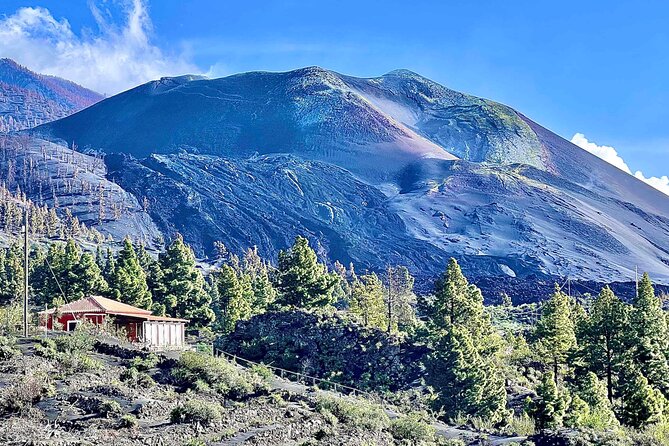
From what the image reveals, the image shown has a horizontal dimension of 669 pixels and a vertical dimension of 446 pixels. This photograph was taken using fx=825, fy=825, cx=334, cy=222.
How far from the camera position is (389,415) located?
39719mm

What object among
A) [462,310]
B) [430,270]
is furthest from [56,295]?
[430,270]

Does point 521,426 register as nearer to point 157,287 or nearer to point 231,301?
point 231,301

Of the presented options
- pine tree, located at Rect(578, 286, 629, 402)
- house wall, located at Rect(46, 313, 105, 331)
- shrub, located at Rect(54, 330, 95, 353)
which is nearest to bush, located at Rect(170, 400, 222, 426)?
shrub, located at Rect(54, 330, 95, 353)

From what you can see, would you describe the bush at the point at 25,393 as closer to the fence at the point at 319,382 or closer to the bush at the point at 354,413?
the bush at the point at 354,413

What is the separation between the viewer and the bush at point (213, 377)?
37281mm

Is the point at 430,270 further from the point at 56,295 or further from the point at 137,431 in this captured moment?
the point at 137,431

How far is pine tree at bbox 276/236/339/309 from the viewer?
67562 mm

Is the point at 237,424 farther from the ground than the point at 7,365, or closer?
closer

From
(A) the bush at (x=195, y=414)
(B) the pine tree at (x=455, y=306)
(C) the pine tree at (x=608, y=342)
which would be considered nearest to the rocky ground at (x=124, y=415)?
(A) the bush at (x=195, y=414)

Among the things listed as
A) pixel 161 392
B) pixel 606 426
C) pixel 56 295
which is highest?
pixel 56 295

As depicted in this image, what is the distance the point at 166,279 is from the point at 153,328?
64.2 feet

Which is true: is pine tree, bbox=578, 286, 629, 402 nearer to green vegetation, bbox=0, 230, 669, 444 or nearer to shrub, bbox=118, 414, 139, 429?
green vegetation, bbox=0, 230, 669, 444

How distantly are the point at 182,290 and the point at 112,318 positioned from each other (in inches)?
829

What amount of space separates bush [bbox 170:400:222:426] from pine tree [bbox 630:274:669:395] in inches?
1344
